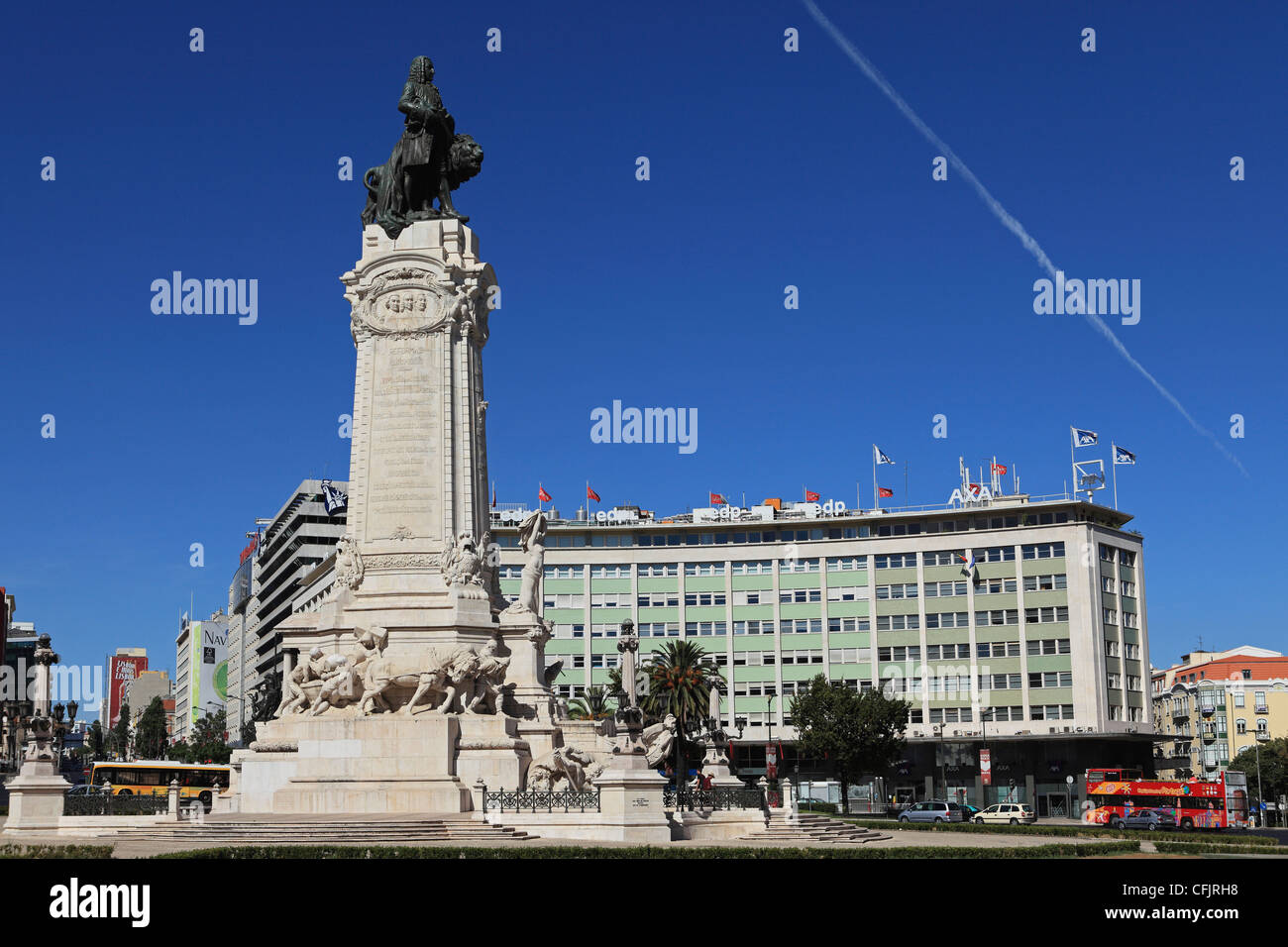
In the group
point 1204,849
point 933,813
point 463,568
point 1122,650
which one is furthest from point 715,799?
point 1122,650

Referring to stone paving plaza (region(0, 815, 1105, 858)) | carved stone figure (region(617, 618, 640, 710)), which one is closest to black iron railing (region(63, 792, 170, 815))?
stone paving plaza (region(0, 815, 1105, 858))

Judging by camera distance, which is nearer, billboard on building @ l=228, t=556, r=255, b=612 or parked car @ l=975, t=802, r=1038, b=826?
parked car @ l=975, t=802, r=1038, b=826

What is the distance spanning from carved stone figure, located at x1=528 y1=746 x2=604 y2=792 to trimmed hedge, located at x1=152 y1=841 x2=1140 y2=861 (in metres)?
7.57

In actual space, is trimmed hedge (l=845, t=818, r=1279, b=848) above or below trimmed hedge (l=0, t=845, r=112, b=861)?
below

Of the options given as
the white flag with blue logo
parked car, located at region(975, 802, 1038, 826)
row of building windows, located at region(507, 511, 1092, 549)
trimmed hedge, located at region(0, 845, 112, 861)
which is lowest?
parked car, located at region(975, 802, 1038, 826)

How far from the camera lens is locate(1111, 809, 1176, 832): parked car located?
6250 cm

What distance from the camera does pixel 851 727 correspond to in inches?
3307

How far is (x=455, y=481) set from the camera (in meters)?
41.9

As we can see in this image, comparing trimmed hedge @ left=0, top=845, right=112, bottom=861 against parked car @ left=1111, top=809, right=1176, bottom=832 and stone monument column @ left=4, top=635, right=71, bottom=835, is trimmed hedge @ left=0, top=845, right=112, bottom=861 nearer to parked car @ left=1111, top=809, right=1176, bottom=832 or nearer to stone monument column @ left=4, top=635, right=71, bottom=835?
stone monument column @ left=4, top=635, right=71, bottom=835

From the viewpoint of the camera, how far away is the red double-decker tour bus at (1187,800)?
62.3 meters

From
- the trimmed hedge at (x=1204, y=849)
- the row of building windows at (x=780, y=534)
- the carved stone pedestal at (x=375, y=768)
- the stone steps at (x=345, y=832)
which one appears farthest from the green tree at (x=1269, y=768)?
the stone steps at (x=345, y=832)

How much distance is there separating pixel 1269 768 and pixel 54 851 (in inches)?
4232

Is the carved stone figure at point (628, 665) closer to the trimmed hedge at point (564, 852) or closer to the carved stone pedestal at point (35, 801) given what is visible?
the trimmed hedge at point (564, 852)

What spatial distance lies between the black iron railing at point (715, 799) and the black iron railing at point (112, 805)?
573 inches
